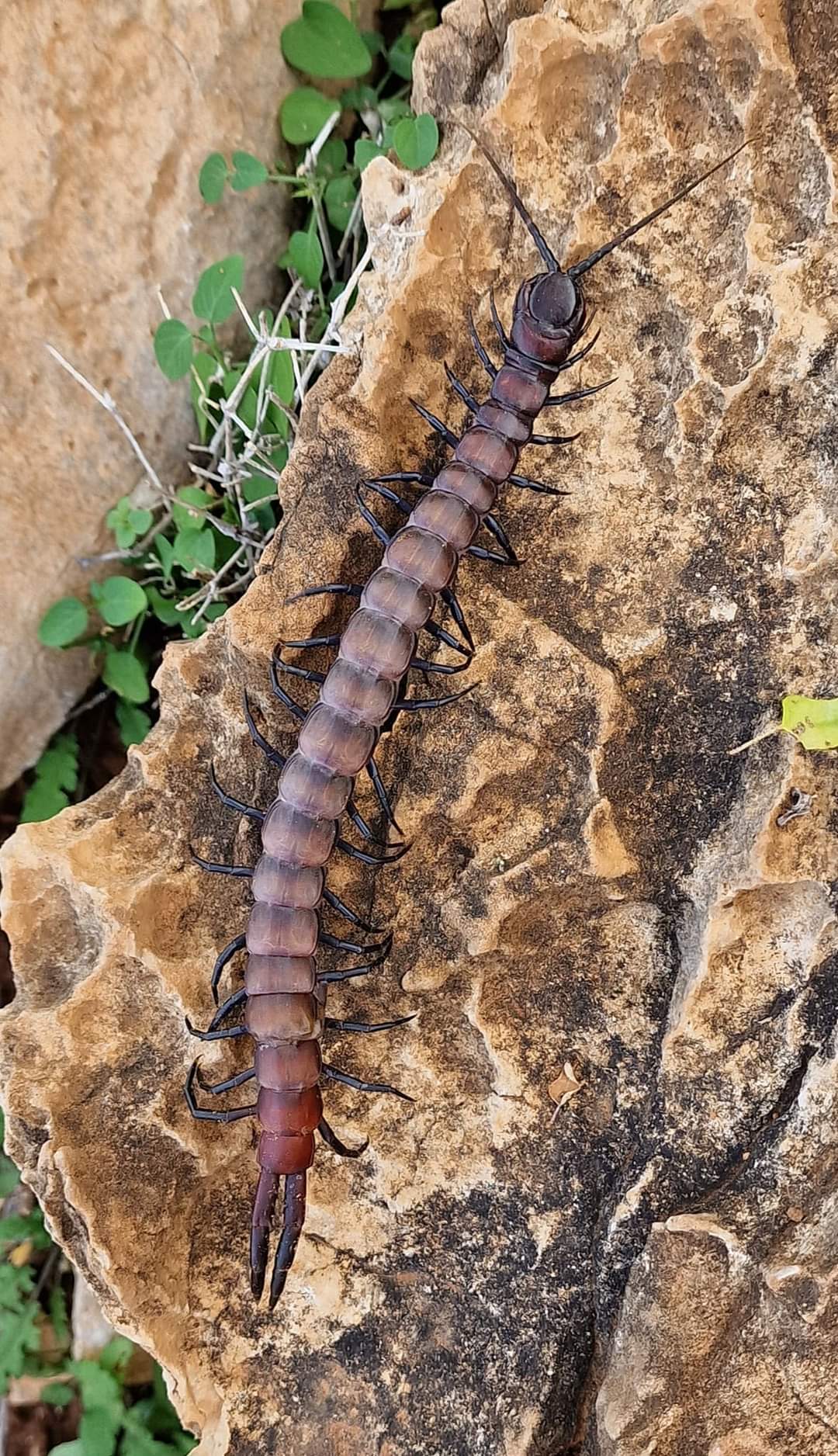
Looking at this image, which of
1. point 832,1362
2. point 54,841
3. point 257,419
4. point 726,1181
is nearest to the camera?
point 832,1362

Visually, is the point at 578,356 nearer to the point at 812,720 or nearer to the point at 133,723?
the point at 812,720

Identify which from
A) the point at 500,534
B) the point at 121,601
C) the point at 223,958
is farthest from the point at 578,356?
the point at 223,958

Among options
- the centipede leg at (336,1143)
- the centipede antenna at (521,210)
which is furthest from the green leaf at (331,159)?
the centipede leg at (336,1143)

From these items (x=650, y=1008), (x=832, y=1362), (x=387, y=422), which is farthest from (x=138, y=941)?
(x=832, y=1362)

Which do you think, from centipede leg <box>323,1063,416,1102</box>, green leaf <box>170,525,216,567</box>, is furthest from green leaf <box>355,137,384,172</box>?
centipede leg <box>323,1063,416,1102</box>

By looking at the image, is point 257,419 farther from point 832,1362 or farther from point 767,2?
point 832,1362

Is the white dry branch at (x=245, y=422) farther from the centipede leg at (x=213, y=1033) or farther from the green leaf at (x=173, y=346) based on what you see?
the centipede leg at (x=213, y=1033)
